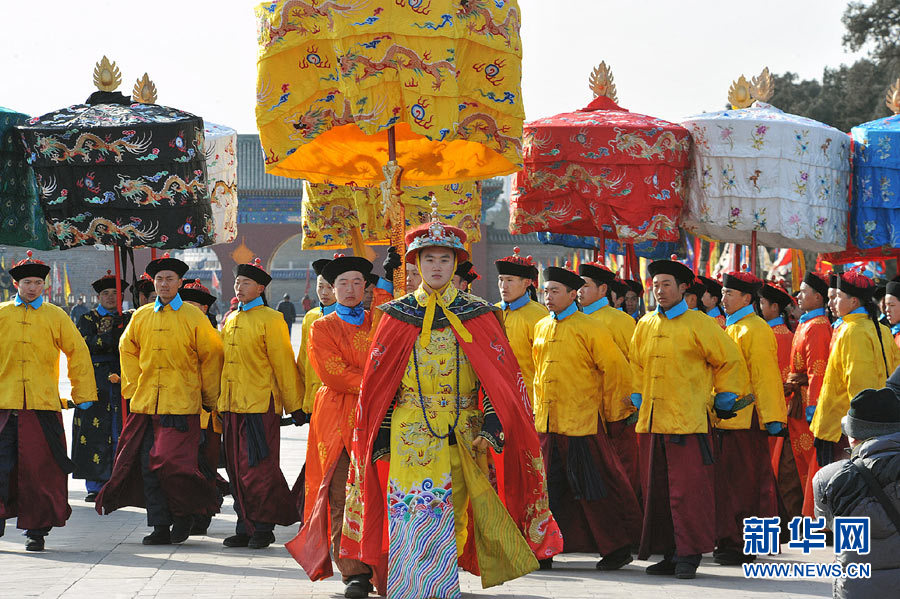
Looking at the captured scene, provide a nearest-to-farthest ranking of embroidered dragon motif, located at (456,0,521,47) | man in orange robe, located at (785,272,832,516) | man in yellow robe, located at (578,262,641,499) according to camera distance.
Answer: embroidered dragon motif, located at (456,0,521,47) → man in yellow robe, located at (578,262,641,499) → man in orange robe, located at (785,272,832,516)

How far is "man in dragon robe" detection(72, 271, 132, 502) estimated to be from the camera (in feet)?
33.4

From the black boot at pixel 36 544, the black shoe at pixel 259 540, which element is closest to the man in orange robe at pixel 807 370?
the black shoe at pixel 259 540

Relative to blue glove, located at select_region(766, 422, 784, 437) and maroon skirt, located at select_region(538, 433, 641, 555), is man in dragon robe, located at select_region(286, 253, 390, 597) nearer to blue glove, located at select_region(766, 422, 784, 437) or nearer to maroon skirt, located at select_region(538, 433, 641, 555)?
maroon skirt, located at select_region(538, 433, 641, 555)

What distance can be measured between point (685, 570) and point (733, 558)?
67cm

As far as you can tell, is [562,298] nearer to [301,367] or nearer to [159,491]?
[301,367]

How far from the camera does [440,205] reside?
11.8 m

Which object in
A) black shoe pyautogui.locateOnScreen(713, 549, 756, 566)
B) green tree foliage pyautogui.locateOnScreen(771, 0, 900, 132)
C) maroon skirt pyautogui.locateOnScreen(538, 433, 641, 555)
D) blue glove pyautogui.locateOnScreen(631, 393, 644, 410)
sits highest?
green tree foliage pyautogui.locateOnScreen(771, 0, 900, 132)

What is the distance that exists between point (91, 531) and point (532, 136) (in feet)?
14.1

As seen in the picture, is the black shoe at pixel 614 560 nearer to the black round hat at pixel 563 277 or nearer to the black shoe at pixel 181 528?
the black round hat at pixel 563 277

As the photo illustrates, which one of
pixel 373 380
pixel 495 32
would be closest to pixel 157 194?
pixel 495 32

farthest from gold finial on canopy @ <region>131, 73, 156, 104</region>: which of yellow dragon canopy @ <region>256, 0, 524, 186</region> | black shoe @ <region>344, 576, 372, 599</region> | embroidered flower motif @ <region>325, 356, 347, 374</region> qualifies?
black shoe @ <region>344, 576, 372, 599</region>

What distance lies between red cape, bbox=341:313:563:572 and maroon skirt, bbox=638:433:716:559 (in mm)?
1085

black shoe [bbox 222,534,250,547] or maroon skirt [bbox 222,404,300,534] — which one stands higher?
maroon skirt [bbox 222,404,300,534]

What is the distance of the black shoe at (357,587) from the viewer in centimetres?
644
